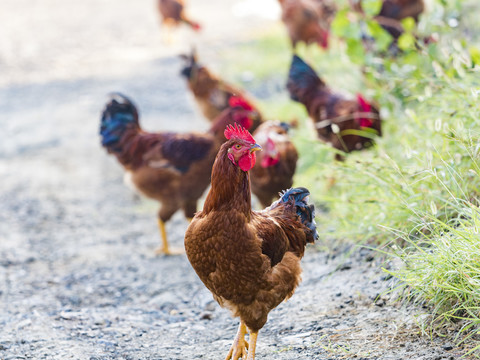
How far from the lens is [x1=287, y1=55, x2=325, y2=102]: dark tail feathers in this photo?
621 centimetres

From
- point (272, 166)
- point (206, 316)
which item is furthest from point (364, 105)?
point (206, 316)

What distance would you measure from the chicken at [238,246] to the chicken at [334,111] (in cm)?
212

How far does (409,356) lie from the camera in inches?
112

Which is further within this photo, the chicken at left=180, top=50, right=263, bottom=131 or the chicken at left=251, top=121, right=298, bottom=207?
the chicken at left=180, top=50, right=263, bottom=131

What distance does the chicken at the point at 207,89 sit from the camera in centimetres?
689

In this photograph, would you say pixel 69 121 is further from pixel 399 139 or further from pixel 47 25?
pixel 47 25

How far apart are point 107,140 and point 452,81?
293 cm

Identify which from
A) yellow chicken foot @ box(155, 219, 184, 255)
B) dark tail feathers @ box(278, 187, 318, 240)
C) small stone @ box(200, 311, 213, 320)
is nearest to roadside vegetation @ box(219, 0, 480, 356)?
dark tail feathers @ box(278, 187, 318, 240)

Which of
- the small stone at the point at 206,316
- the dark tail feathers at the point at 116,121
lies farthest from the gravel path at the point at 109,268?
the dark tail feathers at the point at 116,121

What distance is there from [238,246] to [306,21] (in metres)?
7.34

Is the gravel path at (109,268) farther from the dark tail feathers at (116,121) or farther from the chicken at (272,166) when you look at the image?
the dark tail feathers at (116,121)

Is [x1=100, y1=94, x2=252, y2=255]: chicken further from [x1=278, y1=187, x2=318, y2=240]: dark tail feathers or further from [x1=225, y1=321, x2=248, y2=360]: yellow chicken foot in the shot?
[x1=225, y1=321, x2=248, y2=360]: yellow chicken foot

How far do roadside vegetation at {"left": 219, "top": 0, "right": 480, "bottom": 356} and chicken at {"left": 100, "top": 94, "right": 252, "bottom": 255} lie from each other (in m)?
0.89

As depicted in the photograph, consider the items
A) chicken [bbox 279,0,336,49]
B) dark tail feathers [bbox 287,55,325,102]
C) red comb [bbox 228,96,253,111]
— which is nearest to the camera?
red comb [bbox 228,96,253,111]
